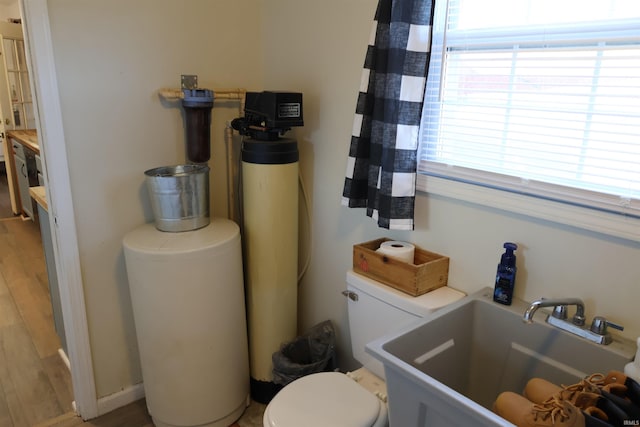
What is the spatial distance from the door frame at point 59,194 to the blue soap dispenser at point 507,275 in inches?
65.3

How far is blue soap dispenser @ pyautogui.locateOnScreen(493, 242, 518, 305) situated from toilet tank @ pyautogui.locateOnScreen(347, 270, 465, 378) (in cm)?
17

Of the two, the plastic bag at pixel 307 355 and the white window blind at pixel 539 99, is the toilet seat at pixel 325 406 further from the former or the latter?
the white window blind at pixel 539 99

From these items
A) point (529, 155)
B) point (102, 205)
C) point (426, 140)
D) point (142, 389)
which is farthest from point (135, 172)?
point (529, 155)

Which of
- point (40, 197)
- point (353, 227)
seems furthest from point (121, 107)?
point (353, 227)

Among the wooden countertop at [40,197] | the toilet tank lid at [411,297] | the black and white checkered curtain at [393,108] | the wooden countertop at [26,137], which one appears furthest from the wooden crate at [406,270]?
the wooden countertop at [26,137]

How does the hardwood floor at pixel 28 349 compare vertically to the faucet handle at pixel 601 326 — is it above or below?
below

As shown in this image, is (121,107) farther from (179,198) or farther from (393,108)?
(393,108)

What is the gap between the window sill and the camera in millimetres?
1163

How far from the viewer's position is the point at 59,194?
179 centimetres

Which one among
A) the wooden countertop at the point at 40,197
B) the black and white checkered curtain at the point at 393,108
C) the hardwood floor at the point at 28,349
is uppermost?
the black and white checkered curtain at the point at 393,108

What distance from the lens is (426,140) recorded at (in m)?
1.63

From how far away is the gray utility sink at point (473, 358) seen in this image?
1.07m

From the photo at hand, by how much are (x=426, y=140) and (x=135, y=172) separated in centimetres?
126

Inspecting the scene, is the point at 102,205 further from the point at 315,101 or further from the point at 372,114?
the point at 372,114
